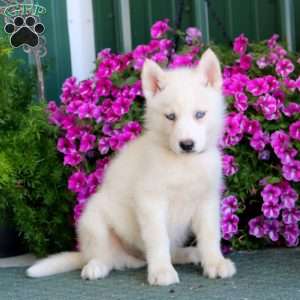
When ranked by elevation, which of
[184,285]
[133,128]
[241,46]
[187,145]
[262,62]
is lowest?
[184,285]

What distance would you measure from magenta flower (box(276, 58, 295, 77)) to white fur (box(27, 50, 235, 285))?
780 millimetres

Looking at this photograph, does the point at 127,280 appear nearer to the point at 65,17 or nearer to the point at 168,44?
the point at 168,44

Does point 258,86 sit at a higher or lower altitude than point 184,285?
higher

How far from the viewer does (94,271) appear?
330 centimetres

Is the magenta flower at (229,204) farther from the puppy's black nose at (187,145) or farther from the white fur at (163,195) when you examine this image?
the puppy's black nose at (187,145)

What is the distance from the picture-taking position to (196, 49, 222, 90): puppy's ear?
11.0 ft

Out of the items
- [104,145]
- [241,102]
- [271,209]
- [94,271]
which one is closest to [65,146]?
[104,145]

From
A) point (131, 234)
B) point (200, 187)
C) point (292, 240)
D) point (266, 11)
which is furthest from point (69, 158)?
point (266, 11)

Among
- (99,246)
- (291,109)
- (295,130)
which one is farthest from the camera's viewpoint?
(291,109)

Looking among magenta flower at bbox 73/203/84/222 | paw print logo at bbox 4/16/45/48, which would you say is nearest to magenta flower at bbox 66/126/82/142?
magenta flower at bbox 73/203/84/222

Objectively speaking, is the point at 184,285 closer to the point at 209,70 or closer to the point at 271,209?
the point at 271,209

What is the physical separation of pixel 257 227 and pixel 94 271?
110 centimetres

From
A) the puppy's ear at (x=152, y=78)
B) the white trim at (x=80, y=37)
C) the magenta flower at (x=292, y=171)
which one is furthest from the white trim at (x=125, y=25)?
the magenta flower at (x=292, y=171)

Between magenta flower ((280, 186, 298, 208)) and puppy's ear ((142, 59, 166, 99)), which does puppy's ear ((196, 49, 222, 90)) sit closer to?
puppy's ear ((142, 59, 166, 99))
